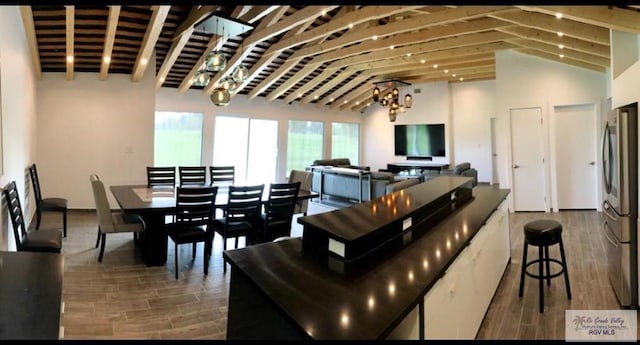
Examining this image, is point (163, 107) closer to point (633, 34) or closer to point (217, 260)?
point (217, 260)

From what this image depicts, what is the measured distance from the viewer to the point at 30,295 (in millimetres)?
1445

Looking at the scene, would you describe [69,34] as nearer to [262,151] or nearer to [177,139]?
[177,139]

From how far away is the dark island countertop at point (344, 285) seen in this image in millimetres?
1188

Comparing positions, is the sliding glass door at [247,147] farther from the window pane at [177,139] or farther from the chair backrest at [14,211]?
the chair backrest at [14,211]

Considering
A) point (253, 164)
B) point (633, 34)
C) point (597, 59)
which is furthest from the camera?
point (253, 164)

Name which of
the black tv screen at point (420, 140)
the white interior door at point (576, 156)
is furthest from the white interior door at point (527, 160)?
the black tv screen at point (420, 140)

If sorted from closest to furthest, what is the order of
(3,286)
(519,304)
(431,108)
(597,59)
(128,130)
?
(3,286), (519,304), (597,59), (128,130), (431,108)

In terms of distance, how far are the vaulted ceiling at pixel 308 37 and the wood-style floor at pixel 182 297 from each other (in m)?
2.71

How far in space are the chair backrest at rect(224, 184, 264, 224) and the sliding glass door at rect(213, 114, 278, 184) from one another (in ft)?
19.1

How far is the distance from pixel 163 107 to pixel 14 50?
183 inches

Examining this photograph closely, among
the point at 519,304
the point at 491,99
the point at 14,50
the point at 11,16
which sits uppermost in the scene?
the point at 491,99

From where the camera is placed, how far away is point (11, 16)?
12.5 ft
